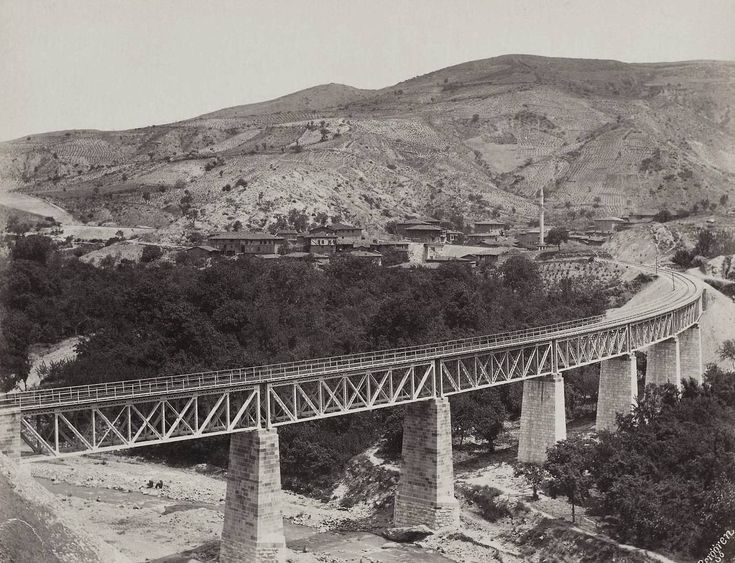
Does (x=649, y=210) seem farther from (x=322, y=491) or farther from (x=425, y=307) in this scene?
(x=322, y=491)

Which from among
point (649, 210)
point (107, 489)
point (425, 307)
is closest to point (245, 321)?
point (425, 307)

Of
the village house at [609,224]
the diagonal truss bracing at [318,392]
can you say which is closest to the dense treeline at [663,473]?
the diagonal truss bracing at [318,392]

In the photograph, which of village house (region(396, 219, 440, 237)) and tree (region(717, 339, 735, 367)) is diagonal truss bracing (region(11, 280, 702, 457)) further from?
village house (region(396, 219, 440, 237))

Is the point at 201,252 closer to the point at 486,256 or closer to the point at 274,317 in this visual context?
the point at 486,256

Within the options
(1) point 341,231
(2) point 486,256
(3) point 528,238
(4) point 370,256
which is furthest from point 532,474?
(3) point 528,238

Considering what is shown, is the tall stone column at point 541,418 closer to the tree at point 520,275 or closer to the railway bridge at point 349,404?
the railway bridge at point 349,404
